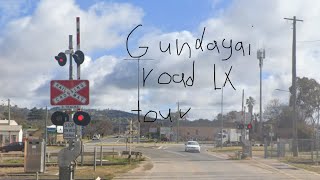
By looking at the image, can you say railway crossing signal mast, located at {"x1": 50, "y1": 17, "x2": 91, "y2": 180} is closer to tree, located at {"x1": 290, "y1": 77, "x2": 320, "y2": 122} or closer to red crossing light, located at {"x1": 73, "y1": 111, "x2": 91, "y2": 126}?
red crossing light, located at {"x1": 73, "y1": 111, "x2": 91, "y2": 126}

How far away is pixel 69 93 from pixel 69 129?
1.01m

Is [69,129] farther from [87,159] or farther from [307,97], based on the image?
[307,97]

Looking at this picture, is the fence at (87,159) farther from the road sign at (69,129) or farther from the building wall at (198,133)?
the building wall at (198,133)

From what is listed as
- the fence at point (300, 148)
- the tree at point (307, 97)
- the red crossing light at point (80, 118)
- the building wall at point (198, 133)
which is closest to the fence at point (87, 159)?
the fence at point (300, 148)

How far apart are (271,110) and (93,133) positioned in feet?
148

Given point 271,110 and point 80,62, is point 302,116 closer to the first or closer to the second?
point 271,110

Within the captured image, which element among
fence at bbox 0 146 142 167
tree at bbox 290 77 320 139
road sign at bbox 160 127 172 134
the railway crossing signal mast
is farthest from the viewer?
road sign at bbox 160 127 172 134

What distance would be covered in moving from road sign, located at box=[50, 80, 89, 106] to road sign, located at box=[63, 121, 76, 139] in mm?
587

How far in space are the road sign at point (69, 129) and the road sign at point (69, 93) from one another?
59 cm

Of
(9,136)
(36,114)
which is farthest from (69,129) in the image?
(36,114)

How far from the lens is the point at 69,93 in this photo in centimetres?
1614

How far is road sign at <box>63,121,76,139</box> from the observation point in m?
16.1

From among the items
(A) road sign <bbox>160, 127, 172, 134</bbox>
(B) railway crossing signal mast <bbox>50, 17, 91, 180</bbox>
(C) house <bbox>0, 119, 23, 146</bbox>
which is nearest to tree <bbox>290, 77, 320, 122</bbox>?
(A) road sign <bbox>160, 127, 172, 134</bbox>

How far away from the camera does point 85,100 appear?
1619 centimetres
